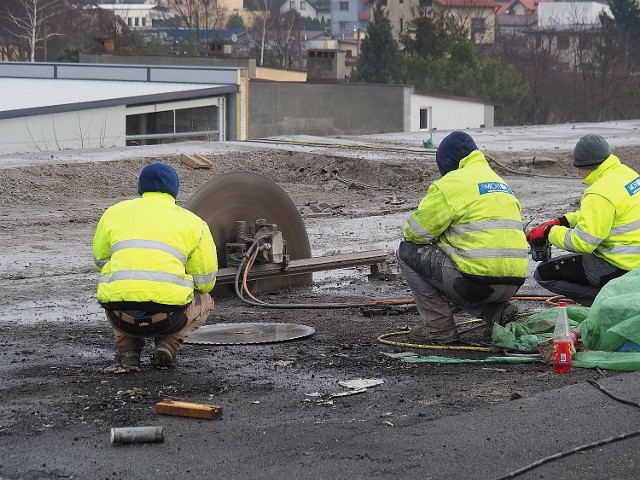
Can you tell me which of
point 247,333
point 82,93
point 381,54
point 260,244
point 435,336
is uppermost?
point 381,54

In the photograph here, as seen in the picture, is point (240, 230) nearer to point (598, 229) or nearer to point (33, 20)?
point (598, 229)

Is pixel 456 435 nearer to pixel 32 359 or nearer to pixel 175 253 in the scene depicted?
pixel 175 253

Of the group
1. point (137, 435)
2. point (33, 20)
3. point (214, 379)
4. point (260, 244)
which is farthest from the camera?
point (33, 20)

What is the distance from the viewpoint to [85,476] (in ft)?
18.1

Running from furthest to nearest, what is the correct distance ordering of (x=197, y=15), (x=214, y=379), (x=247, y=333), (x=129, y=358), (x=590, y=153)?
(x=197, y=15)
(x=247, y=333)
(x=590, y=153)
(x=129, y=358)
(x=214, y=379)

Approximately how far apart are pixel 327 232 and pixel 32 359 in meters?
8.54

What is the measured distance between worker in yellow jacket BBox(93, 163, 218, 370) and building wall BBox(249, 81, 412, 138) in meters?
47.8

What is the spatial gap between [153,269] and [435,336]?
240 centimetres

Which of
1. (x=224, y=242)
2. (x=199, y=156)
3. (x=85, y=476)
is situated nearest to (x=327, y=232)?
(x=224, y=242)

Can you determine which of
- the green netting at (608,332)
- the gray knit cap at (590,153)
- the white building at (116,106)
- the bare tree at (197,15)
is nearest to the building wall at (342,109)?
the white building at (116,106)

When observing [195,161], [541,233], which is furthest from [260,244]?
[195,161]

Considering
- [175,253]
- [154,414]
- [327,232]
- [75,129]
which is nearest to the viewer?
[154,414]

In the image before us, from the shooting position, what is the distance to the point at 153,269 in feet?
24.5

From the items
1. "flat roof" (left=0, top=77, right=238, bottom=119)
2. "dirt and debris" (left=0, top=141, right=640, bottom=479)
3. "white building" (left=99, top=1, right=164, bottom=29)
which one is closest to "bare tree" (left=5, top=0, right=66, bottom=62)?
"flat roof" (left=0, top=77, right=238, bottom=119)
